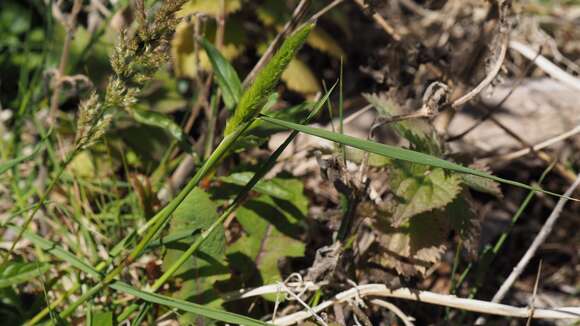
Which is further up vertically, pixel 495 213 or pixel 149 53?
pixel 149 53

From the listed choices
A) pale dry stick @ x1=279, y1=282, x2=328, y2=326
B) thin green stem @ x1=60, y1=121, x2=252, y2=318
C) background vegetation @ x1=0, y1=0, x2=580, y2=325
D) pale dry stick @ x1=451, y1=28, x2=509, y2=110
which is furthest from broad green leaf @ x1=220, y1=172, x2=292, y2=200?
pale dry stick @ x1=451, y1=28, x2=509, y2=110

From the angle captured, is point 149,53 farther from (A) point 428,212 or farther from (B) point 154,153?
(B) point 154,153

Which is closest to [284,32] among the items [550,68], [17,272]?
[550,68]

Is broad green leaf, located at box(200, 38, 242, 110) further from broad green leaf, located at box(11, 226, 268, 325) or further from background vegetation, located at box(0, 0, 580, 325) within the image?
broad green leaf, located at box(11, 226, 268, 325)

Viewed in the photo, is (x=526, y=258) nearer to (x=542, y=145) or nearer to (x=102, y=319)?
(x=542, y=145)

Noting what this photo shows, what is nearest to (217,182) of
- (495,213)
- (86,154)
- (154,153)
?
(154,153)

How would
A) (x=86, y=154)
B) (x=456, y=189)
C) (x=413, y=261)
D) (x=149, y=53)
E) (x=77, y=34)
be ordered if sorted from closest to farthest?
(x=149, y=53) → (x=456, y=189) → (x=413, y=261) → (x=86, y=154) → (x=77, y=34)
